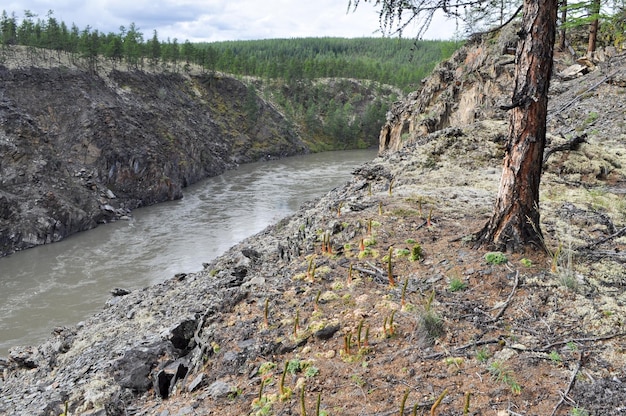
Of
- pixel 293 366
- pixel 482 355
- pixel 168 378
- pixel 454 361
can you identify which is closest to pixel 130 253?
pixel 168 378

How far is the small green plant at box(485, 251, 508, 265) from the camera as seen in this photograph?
23.8 feet

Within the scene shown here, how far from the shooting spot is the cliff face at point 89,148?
35.6 m

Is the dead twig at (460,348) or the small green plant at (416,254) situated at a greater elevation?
the small green plant at (416,254)

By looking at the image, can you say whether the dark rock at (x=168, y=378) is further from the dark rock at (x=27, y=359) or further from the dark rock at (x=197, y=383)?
the dark rock at (x=27, y=359)

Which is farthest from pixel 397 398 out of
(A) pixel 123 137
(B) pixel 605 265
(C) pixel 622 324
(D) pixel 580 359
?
(A) pixel 123 137

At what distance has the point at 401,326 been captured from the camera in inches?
255

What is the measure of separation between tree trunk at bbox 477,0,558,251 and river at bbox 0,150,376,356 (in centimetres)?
1989

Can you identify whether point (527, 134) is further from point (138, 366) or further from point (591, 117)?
point (591, 117)

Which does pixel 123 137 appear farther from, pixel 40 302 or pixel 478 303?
pixel 478 303

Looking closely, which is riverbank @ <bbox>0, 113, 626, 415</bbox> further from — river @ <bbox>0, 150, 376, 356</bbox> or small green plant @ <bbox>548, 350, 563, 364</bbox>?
river @ <bbox>0, 150, 376, 356</bbox>

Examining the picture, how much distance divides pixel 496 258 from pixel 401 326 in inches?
79.8

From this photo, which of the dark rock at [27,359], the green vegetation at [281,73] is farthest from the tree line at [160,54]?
the dark rock at [27,359]

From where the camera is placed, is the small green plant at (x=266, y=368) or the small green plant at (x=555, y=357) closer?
the small green plant at (x=555, y=357)

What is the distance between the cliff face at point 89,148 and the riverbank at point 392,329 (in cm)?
2758
